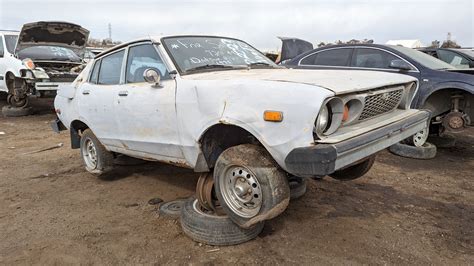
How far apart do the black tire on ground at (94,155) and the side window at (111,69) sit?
786 mm

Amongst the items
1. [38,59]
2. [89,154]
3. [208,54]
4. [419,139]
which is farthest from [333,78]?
[38,59]

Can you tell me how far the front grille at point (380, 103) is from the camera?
3.08 m

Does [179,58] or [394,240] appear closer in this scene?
[394,240]

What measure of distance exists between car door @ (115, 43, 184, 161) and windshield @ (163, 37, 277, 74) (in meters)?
0.17

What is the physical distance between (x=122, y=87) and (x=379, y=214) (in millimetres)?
2956

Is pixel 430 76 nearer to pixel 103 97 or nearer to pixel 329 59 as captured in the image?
pixel 329 59

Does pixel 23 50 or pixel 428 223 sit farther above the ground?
pixel 23 50

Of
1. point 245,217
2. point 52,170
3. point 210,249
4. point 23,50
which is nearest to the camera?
point 245,217

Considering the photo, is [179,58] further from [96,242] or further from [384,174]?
[384,174]

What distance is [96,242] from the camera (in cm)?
338

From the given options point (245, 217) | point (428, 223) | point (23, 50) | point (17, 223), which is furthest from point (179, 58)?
point (23, 50)

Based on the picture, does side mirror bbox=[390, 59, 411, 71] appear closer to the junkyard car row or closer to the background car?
the junkyard car row

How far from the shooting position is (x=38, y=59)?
33.5 ft

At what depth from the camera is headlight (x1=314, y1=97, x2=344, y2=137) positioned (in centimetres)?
269
